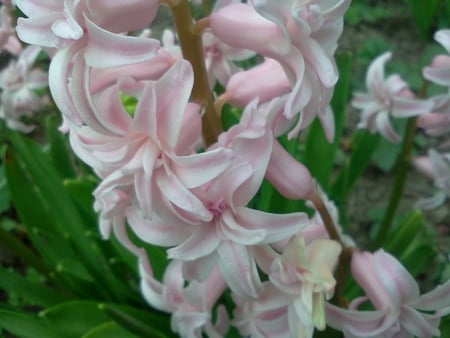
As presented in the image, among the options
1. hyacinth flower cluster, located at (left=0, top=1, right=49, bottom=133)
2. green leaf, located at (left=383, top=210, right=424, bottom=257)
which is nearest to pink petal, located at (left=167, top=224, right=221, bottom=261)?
green leaf, located at (left=383, top=210, right=424, bottom=257)

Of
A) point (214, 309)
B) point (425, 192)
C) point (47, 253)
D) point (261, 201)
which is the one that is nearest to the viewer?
point (261, 201)

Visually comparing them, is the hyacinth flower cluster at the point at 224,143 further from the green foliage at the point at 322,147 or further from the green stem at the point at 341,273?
the green foliage at the point at 322,147

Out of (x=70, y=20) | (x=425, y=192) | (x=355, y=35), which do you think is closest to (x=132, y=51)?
(x=70, y=20)

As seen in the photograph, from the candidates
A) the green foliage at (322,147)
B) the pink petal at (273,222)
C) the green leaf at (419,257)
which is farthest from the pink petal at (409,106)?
the pink petal at (273,222)

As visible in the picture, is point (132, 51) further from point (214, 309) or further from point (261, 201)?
point (214, 309)

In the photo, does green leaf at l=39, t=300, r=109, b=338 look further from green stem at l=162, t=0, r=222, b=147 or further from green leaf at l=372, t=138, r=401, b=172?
green leaf at l=372, t=138, r=401, b=172

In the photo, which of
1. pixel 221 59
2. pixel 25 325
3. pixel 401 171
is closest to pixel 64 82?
pixel 221 59
